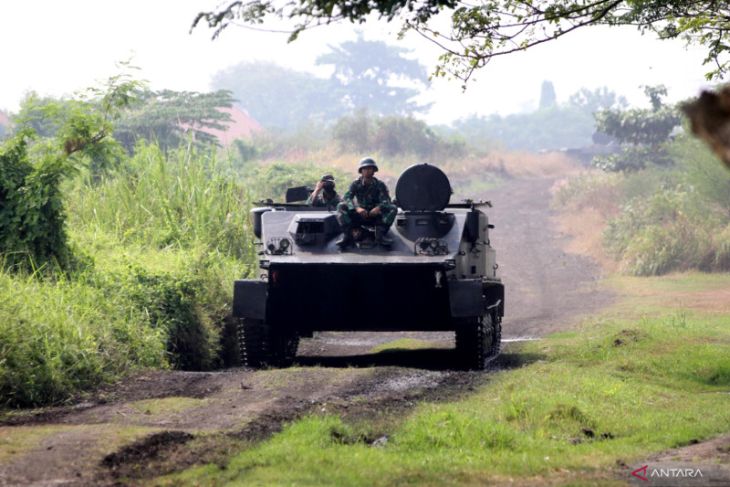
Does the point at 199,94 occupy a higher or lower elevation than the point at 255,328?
higher

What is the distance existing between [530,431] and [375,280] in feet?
14.5

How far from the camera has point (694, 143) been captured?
32.2 meters

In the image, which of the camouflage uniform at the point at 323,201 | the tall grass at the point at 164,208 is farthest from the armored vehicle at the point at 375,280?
the tall grass at the point at 164,208

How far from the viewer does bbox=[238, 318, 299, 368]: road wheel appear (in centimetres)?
1397

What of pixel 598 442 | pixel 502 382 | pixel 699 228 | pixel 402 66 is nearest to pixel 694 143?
pixel 699 228

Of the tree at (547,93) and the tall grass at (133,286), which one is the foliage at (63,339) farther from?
the tree at (547,93)

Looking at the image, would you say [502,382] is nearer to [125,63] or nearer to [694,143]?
[125,63]

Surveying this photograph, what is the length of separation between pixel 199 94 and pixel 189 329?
26.0m

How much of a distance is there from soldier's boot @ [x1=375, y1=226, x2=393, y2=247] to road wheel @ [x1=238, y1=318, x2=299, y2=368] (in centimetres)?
163

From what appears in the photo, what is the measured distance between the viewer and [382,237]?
13859 mm

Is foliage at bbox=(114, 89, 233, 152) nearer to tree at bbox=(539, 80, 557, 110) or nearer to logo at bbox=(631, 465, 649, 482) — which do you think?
logo at bbox=(631, 465, 649, 482)

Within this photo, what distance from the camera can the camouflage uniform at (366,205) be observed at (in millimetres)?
13883

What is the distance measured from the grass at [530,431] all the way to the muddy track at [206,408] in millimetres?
347

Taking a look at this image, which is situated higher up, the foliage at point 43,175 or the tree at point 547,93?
the tree at point 547,93
